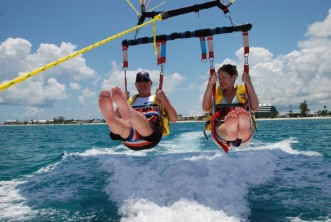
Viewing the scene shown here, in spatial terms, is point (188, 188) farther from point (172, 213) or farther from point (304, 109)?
point (304, 109)

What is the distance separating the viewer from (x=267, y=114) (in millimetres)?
101812

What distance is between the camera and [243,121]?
3.76m

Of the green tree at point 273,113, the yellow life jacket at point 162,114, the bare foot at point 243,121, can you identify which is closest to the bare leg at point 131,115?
the yellow life jacket at point 162,114

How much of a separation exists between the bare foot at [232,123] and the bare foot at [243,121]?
47mm

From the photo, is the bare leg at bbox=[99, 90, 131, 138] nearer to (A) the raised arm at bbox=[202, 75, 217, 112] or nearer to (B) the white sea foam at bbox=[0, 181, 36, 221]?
(A) the raised arm at bbox=[202, 75, 217, 112]

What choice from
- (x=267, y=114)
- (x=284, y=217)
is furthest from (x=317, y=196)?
(x=267, y=114)

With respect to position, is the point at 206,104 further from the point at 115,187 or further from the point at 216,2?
the point at 115,187

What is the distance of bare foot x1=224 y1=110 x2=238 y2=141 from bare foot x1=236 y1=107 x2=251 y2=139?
5 centimetres

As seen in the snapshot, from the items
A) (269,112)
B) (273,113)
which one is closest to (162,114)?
(269,112)

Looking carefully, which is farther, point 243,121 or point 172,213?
point 172,213

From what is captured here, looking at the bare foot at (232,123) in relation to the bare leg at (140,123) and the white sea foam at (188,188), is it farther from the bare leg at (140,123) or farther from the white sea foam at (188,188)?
the white sea foam at (188,188)

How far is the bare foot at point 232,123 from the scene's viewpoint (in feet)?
12.2

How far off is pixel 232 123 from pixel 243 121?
135 mm

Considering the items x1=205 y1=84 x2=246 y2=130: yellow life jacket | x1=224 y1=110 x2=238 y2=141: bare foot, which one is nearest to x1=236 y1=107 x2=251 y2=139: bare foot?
x1=224 y1=110 x2=238 y2=141: bare foot
